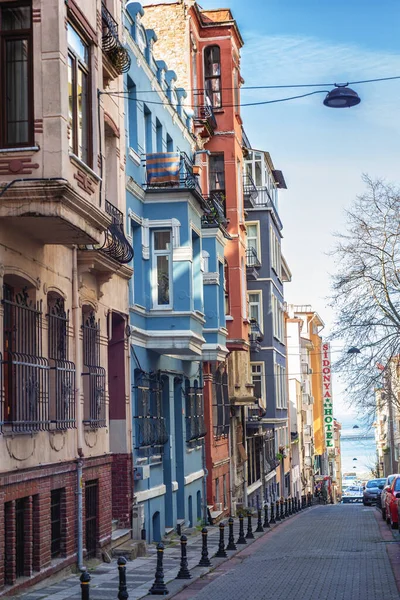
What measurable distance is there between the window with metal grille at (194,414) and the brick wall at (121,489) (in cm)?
729

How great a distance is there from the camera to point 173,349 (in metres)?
24.5

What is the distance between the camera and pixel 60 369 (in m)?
16.4

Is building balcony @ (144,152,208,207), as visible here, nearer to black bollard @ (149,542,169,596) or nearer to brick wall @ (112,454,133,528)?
brick wall @ (112,454,133,528)

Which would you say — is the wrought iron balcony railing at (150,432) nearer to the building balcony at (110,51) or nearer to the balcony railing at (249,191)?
the building balcony at (110,51)

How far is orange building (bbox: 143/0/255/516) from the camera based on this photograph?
33375mm

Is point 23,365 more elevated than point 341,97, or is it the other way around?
point 341,97

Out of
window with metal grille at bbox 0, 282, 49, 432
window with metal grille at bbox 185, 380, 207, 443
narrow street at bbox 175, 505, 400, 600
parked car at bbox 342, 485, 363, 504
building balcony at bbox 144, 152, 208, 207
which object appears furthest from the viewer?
parked car at bbox 342, 485, 363, 504

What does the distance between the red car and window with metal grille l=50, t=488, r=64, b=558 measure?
12631 millimetres

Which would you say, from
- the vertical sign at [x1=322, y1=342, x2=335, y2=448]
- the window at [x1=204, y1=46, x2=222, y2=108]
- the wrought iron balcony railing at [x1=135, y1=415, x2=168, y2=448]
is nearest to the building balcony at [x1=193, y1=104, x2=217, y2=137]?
the window at [x1=204, y1=46, x2=222, y2=108]

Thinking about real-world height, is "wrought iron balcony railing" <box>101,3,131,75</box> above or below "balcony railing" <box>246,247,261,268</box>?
below

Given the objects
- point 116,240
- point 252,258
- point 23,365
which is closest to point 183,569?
point 23,365

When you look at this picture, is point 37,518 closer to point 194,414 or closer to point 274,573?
point 274,573

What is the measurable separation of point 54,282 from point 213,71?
2277 centimetres

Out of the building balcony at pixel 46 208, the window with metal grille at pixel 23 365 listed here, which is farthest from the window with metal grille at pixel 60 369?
the building balcony at pixel 46 208
